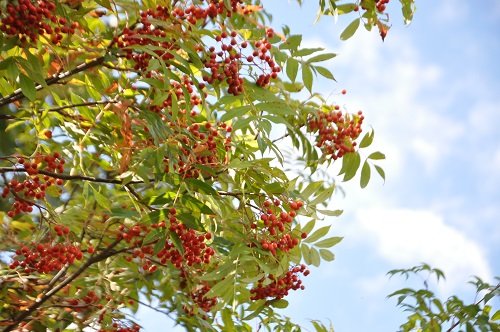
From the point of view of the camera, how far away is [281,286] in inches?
167

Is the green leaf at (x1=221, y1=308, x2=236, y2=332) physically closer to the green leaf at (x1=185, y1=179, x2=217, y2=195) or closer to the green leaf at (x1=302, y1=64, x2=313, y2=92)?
the green leaf at (x1=185, y1=179, x2=217, y2=195)

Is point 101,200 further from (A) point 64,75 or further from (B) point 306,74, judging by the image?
(B) point 306,74

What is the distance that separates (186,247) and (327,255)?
829 millimetres

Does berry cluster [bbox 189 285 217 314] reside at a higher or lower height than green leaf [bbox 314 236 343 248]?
higher

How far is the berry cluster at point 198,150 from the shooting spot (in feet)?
13.0

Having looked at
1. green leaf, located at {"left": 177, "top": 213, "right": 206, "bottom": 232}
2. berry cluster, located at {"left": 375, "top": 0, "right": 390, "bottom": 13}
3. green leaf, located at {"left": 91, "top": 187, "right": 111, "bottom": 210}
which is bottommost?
green leaf, located at {"left": 177, "top": 213, "right": 206, "bottom": 232}

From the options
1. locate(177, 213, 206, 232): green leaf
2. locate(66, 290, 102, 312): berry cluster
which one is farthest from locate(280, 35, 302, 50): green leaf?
locate(66, 290, 102, 312): berry cluster

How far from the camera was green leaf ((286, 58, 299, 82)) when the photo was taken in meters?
4.30

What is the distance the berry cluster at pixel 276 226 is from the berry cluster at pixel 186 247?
32 centimetres

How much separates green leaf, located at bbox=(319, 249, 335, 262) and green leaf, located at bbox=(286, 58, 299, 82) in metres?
1.02

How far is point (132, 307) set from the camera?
233 inches

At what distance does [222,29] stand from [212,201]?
37.4 inches

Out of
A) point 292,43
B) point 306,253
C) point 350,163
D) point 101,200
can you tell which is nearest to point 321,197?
point 306,253

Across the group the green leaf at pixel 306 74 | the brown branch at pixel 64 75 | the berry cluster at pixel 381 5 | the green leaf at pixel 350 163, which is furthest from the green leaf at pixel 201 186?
the berry cluster at pixel 381 5
